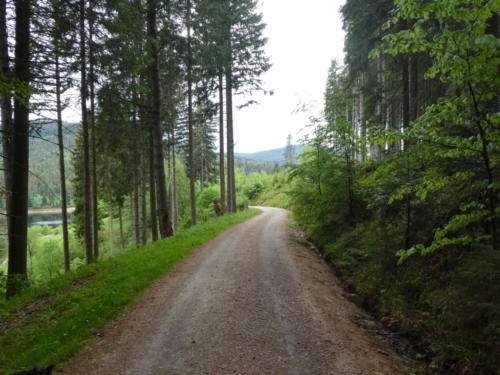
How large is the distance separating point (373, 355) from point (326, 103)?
691 cm

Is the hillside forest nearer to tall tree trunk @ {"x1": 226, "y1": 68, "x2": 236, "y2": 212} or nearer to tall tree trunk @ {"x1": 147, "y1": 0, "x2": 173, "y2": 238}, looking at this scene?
tall tree trunk @ {"x1": 147, "y1": 0, "x2": 173, "y2": 238}

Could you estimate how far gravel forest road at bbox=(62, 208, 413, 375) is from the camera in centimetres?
325

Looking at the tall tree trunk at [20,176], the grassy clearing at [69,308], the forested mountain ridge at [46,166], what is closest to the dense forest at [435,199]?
the grassy clearing at [69,308]

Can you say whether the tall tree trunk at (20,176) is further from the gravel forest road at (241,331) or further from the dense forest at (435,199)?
the dense forest at (435,199)

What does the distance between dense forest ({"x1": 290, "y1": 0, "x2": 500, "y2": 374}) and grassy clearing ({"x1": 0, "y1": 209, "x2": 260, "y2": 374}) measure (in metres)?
4.94

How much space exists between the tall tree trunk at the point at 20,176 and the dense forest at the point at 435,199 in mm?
7431

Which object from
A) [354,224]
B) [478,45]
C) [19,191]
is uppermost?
[478,45]

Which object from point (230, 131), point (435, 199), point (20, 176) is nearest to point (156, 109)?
point (20, 176)

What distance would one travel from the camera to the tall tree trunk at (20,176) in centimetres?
595

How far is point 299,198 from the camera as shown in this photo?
9.91 m

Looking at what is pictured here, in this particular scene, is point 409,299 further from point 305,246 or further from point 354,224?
point 305,246

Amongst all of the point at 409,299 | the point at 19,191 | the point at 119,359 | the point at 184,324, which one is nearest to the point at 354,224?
the point at 409,299

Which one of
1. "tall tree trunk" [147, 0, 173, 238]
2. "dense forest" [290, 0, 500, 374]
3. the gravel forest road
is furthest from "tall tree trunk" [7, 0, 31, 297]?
"dense forest" [290, 0, 500, 374]

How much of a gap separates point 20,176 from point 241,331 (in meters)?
6.60
